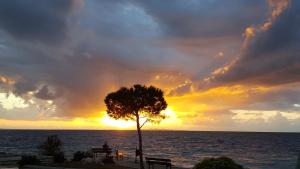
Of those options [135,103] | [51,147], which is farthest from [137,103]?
[51,147]

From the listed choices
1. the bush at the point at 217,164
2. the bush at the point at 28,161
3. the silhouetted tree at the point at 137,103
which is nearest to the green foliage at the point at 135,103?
the silhouetted tree at the point at 137,103

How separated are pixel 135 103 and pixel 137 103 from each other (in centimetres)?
20

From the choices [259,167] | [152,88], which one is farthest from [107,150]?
[259,167]

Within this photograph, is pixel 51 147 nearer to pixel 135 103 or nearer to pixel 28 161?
pixel 28 161

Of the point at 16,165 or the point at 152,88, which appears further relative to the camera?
the point at 152,88

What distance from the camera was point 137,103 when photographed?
128ft

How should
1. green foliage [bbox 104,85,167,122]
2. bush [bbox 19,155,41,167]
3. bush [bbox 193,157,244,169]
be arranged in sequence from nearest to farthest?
bush [bbox 193,157,244,169] < bush [bbox 19,155,41,167] < green foliage [bbox 104,85,167,122]

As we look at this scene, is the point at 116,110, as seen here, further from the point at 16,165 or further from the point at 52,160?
the point at 16,165

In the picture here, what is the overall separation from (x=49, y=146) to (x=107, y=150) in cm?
591

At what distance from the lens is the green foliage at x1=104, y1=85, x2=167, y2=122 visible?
38.9 m

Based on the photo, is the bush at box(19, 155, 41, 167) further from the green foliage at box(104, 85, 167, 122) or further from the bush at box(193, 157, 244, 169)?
the bush at box(193, 157, 244, 169)

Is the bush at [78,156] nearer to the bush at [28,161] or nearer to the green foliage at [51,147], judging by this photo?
the green foliage at [51,147]

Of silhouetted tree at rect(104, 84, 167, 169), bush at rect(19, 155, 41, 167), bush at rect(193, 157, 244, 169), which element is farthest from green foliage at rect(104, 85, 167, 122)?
bush at rect(193, 157, 244, 169)

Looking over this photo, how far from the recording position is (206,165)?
16.8m
